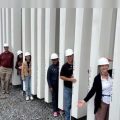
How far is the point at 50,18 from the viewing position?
637 cm

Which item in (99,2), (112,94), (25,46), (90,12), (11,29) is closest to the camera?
(99,2)

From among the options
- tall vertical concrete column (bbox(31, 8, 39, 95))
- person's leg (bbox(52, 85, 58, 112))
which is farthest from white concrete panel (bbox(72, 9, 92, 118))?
tall vertical concrete column (bbox(31, 8, 39, 95))

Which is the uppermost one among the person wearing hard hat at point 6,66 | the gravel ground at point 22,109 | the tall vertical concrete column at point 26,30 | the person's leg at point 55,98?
the tall vertical concrete column at point 26,30

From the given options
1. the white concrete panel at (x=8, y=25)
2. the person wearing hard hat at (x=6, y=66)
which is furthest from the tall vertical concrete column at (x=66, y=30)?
the white concrete panel at (x=8, y=25)

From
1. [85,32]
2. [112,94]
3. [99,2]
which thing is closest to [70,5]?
[99,2]

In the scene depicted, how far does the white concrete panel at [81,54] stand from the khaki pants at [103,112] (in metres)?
0.81

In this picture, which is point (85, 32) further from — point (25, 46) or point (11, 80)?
point (11, 80)

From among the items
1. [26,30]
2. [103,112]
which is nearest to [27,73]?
[26,30]

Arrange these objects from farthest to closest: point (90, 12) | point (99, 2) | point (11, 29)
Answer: point (11, 29) < point (90, 12) < point (99, 2)

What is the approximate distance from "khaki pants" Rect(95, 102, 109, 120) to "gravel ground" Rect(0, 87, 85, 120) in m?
1.50

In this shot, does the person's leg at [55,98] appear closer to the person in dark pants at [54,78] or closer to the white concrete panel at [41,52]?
the person in dark pants at [54,78]

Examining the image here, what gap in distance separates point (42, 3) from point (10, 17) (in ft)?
20.9

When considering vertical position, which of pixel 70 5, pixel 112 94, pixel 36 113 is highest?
pixel 70 5

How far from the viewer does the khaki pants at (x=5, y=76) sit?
8016 mm
